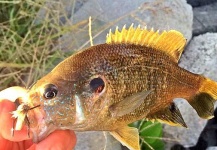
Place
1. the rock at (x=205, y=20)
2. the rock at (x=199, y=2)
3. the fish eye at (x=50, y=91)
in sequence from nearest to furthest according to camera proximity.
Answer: the fish eye at (x=50, y=91)
the rock at (x=205, y=20)
the rock at (x=199, y=2)

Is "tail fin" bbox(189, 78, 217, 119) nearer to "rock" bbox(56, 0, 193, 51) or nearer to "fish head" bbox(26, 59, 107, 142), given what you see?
"fish head" bbox(26, 59, 107, 142)

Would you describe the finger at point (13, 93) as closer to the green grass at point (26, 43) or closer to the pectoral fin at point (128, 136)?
the pectoral fin at point (128, 136)

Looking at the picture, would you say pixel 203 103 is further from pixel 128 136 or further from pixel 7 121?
pixel 7 121

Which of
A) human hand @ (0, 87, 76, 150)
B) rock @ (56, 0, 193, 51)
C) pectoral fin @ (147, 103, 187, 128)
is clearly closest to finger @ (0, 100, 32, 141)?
human hand @ (0, 87, 76, 150)

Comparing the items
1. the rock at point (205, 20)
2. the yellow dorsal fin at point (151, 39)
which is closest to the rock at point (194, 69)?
the rock at point (205, 20)

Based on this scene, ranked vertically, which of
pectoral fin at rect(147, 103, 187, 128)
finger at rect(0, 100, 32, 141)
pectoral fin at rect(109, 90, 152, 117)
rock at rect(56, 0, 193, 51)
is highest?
finger at rect(0, 100, 32, 141)

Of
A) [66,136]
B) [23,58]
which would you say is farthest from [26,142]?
A: [23,58]
